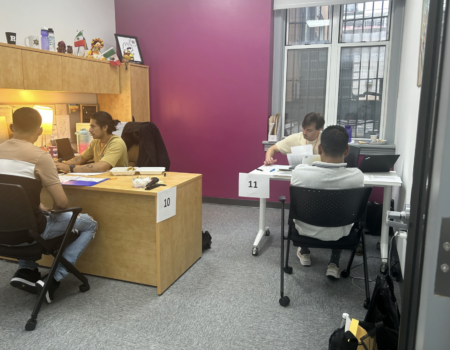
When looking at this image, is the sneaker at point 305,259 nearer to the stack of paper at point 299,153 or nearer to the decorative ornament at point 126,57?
the stack of paper at point 299,153

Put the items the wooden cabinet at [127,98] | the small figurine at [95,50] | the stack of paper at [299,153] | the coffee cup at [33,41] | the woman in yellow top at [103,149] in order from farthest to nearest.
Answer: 1. the wooden cabinet at [127,98]
2. the small figurine at [95,50]
3. the coffee cup at [33,41]
4. the stack of paper at [299,153]
5. the woman in yellow top at [103,149]

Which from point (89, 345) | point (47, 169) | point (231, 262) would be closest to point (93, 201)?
point (47, 169)

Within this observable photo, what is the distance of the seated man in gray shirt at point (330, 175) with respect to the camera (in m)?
2.37

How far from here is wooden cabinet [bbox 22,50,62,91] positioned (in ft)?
11.2

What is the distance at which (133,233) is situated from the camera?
2592mm

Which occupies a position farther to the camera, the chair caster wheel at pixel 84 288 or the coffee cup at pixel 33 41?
the coffee cup at pixel 33 41

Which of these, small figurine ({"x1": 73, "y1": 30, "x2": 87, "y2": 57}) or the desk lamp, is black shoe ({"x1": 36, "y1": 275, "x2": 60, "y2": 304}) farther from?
small figurine ({"x1": 73, "y1": 30, "x2": 87, "y2": 57})

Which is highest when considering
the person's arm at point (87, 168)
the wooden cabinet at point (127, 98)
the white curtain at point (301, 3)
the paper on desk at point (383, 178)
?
the white curtain at point (301, 3)

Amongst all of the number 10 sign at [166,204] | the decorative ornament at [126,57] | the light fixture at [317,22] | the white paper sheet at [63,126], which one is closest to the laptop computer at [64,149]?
the white paper sheet at [63,126]

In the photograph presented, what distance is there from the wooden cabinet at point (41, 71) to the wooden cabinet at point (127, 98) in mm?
907

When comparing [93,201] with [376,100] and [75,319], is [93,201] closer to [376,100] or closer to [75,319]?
[75,319]

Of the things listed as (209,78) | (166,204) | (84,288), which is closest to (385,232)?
(166,204)

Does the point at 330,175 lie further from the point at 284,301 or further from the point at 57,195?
the point at 57,195

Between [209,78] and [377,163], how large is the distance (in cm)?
242
